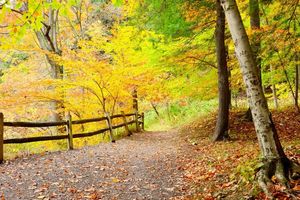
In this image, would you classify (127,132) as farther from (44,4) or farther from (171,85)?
(44,4)

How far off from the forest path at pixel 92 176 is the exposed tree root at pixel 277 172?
1.53 meters

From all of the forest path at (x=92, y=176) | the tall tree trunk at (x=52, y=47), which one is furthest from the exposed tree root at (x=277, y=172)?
the tall tree trunk at (x=52, y=47)

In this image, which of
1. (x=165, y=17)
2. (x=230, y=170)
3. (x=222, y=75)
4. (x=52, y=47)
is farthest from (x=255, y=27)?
(x=52, y=47)

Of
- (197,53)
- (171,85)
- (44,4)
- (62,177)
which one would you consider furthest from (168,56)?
(44,4)

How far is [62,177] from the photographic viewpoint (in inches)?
277

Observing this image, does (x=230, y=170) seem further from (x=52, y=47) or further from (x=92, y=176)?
(x=52, y=47)

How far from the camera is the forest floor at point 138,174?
5.74 meters

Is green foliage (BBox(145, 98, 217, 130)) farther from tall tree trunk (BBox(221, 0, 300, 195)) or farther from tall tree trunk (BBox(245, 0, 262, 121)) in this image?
tall tree trunk (BBox(221, 0, 300, 195))

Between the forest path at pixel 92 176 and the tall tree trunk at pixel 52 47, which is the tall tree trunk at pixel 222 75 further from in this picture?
the tall tree trunk at pixel 52 47

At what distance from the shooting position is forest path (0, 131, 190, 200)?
6039 millimetres

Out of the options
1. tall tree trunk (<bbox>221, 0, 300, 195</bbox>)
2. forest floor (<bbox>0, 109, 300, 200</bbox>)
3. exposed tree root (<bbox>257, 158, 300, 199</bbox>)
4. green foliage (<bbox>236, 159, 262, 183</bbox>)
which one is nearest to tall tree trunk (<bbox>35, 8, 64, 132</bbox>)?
forest floor (<bbox>0, 109, 300, 200</bbox>)

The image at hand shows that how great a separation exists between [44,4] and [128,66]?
36.1 ft

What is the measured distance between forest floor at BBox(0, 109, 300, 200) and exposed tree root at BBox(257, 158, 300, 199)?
0.12 meters

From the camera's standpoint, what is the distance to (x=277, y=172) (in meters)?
5.10
